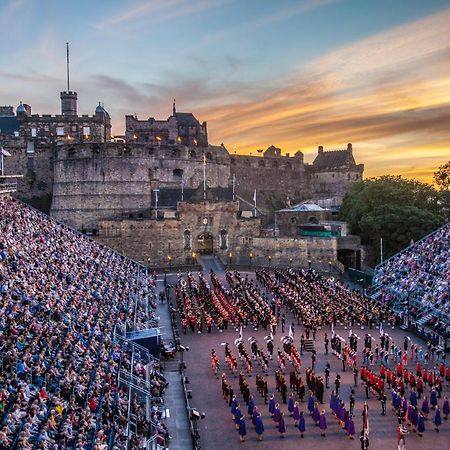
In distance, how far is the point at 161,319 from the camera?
39.8 metres

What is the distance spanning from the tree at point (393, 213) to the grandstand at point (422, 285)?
900 centimetres

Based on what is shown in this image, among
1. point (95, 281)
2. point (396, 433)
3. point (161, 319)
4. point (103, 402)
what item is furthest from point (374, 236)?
point (103, 402)

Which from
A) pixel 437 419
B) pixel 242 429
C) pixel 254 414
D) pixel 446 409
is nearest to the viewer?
pixel 242 429

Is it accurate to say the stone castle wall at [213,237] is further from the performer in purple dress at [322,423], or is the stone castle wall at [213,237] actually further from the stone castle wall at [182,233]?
the performer in purple dress at [322,423]

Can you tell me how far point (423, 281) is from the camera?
4297 centimetres

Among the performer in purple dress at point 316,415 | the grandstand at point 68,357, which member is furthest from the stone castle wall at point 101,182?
the performer in purple dress at point 316,415

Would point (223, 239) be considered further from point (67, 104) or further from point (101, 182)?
point (67, 104)

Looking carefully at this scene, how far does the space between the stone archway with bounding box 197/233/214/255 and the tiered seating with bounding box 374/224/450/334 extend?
19.6m

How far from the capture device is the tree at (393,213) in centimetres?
5934

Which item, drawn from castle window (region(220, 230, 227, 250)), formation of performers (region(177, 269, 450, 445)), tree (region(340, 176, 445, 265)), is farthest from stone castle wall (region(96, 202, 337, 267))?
formation of performers (region(177, 269, 450, 445))

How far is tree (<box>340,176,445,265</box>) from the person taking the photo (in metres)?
59.3

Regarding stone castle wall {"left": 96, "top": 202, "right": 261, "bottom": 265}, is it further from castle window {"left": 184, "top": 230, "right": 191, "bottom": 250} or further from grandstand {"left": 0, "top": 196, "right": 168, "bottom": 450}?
grandstand {"left": 0, "top": 196, "right": 168, "bottom": 450}

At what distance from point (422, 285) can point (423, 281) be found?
0.63 metres

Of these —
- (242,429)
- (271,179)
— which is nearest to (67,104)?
(271,179)
